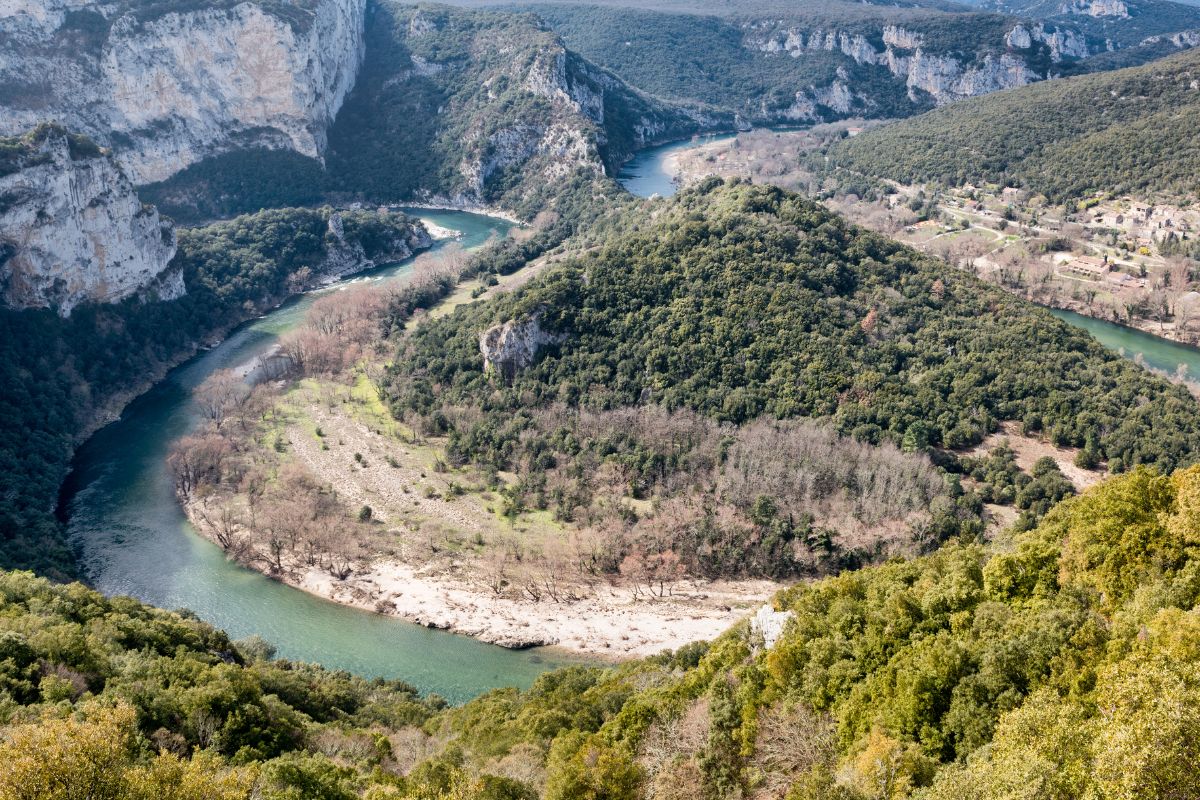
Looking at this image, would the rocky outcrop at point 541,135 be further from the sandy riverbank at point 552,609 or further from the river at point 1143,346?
the sandy riverbank at point 552,609

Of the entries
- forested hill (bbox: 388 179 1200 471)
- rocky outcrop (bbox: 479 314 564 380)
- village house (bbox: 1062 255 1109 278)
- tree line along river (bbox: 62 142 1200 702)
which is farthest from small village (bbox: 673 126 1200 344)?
rocky outcrop (bbox: 479 314 564 380)

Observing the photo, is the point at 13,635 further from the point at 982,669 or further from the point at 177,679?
the point at 982,669

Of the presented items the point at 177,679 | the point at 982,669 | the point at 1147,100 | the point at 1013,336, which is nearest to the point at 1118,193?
the point at 1147,100

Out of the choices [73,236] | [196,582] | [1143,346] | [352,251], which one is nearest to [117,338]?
[73,236]

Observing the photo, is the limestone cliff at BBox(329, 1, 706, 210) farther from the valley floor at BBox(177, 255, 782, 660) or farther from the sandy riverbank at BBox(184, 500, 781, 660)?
the sandy riverbank at BBox(184, 500, 781, 660)

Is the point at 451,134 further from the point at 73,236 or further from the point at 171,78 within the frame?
the point at 73,236

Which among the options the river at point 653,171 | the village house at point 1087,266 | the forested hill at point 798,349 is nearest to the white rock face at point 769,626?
the forested hill at point 798,349
